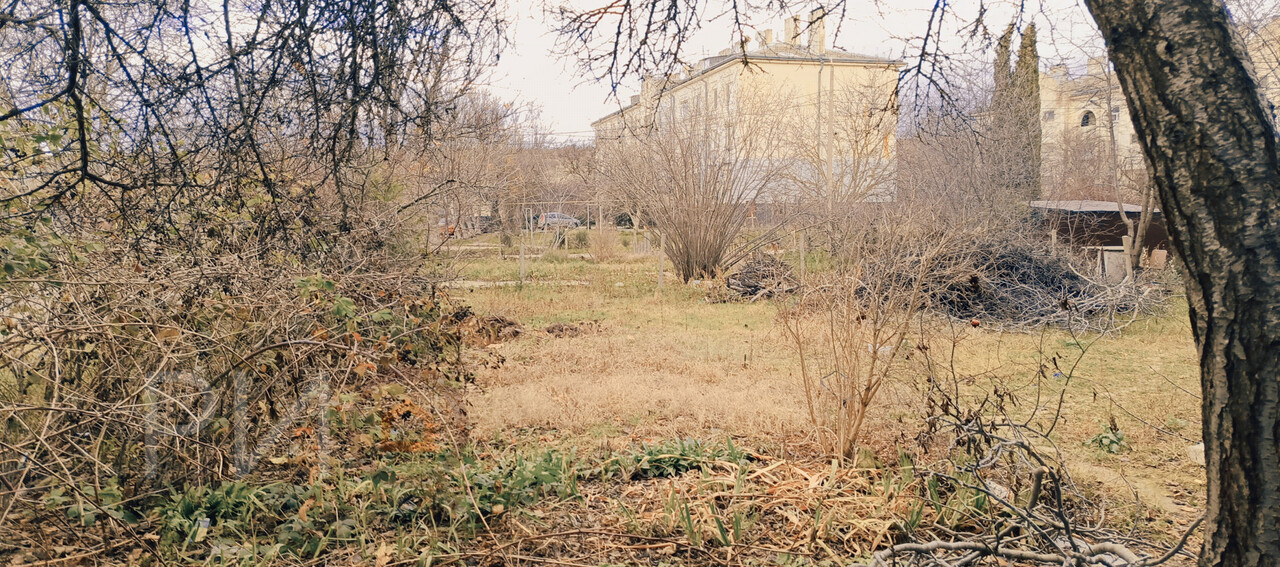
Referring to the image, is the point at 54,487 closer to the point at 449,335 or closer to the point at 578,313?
the point at 449,335

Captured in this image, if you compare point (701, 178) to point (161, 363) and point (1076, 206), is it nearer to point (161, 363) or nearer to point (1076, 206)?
point (1076, 206)

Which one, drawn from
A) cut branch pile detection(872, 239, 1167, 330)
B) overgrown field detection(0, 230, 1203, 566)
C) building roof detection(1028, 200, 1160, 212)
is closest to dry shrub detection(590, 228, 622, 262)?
building roof detection(1028, 200, 1160, 212)

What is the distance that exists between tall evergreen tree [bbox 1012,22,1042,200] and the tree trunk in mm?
15939

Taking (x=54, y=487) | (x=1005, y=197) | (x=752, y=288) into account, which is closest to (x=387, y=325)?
(x=54, y=487)

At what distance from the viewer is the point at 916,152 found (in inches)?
698

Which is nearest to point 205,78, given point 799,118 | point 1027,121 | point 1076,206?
point 1076,206

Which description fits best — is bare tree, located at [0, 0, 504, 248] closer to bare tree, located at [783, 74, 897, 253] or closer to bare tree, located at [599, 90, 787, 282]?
bare tree, located at [599, 90, 787, 282]

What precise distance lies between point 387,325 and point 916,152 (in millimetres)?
15108

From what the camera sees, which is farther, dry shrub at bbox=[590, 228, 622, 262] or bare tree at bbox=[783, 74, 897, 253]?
dry shrub at bbox=[590, 228, 622, 262]

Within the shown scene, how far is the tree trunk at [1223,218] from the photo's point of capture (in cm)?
187

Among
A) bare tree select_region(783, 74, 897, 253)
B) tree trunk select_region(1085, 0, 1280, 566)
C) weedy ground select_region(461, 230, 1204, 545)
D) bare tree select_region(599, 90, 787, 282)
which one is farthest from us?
bare tree select_region(783, 74, 897, 253)

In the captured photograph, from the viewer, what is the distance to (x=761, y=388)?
22.1 feet

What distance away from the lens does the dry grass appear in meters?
5.09

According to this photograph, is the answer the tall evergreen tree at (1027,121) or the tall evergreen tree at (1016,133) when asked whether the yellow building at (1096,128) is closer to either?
the tall evergreen tree at (1027,121)
